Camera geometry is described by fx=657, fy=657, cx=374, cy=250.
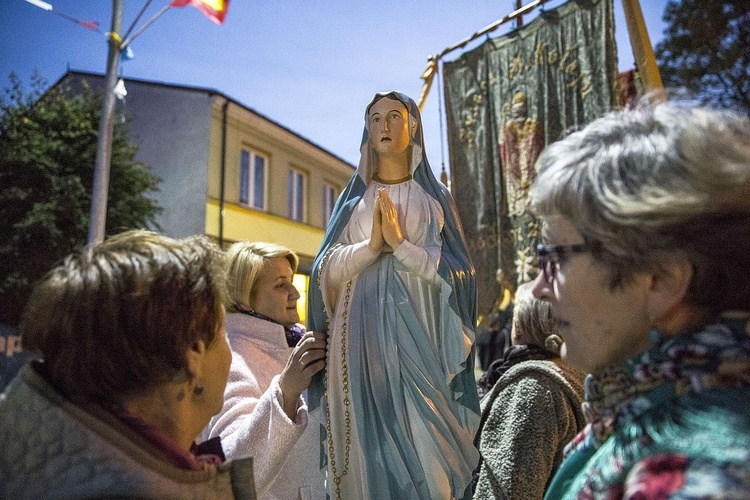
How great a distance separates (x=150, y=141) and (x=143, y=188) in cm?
312

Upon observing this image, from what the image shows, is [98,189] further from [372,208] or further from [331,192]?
[331,192]

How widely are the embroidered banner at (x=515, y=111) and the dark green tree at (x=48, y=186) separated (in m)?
7.71

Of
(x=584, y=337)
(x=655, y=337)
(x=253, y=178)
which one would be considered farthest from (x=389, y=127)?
(x=253, y=178)

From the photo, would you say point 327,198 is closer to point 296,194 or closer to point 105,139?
point 296,194

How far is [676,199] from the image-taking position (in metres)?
1.08

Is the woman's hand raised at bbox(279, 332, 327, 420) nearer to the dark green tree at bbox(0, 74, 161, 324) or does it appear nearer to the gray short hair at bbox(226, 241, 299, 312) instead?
the gray short hair at bbox(226, 241, 299, 312)

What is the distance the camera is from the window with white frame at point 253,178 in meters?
17.7

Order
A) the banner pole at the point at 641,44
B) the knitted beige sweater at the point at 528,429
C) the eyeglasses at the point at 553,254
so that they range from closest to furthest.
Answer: the eyeglasses at the point at 553,254 → the knitted beige sweater at the point at 528,429 → the banner pole at the point at 641,44

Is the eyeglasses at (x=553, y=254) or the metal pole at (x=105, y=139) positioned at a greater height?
the metal pole at (x=105, y=139)

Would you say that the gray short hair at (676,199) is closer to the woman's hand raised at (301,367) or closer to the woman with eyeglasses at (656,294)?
the woman with eyeglasses at (656,294)

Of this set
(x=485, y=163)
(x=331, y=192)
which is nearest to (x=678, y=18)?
(x=485, y=163)

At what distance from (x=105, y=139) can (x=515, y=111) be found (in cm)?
602

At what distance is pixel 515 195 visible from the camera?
729cm

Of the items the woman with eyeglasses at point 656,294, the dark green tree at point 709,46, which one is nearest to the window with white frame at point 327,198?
the dark green tree at point 709,46
